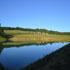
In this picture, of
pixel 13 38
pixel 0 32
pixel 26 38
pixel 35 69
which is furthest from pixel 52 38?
pixel 35 69

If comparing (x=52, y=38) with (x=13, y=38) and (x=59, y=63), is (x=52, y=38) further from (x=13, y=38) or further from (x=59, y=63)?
(x=59, y=63)

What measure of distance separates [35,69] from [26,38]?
90.8 m

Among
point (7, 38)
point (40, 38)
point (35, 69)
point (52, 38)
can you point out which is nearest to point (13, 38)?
point (7, 38)

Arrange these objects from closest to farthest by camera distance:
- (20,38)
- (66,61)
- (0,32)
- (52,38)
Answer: (66,61) → (20,38) → (52,38) → (0,32)

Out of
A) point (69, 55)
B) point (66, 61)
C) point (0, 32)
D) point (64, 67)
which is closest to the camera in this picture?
point (64, 67)

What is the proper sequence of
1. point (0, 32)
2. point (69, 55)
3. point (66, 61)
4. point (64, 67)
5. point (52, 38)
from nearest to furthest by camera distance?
point (64, 67)
point (66, 61)
point (69, 55)
point (52, 38)
point (0, 32)

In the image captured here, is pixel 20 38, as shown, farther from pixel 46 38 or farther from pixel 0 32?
pixel 0 32

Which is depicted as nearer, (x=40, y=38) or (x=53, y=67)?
(x=53, y=67)

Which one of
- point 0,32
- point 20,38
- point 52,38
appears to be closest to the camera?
point 20,38

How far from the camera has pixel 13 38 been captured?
4171 inches

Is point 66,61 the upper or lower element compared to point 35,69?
upper

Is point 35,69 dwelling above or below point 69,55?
below

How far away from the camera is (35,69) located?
627 inches

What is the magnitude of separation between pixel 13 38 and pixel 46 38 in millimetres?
23637
